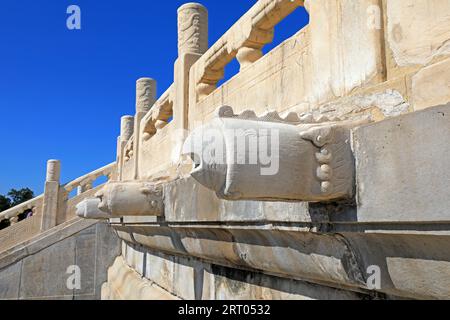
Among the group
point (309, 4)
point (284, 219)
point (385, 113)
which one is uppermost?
point (309, 4)

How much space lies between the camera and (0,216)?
38.8 feet

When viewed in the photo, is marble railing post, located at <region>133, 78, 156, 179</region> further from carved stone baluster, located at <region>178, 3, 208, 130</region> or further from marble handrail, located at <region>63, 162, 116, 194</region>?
marble handrail, located at <region>63, 162, 116, 194</region>

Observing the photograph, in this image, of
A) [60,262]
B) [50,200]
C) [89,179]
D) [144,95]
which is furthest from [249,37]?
[89,179]

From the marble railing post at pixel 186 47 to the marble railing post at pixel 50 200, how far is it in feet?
29.7

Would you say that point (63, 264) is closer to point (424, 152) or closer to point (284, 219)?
point (284, 219)

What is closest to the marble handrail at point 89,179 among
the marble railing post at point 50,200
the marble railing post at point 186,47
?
the marble railing post at point 50,200

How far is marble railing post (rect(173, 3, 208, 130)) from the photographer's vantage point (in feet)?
15.9

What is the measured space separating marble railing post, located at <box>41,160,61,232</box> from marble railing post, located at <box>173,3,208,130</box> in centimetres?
905

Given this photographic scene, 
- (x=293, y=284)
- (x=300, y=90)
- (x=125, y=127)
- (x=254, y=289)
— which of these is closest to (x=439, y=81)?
(x=300, y=90)

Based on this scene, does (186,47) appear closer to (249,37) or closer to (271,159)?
(249,37)

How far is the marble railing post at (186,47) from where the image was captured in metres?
4.83

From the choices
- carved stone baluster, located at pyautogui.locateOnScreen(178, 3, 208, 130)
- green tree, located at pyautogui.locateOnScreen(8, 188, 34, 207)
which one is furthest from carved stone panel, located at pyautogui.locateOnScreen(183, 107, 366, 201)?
green tree, located at pyautogui.locateOnScreen(8, 188, 34, 207)

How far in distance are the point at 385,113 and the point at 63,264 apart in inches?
396

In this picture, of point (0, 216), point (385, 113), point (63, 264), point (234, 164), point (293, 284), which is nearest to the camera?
point (234, 164)
